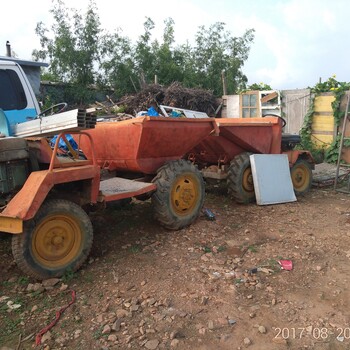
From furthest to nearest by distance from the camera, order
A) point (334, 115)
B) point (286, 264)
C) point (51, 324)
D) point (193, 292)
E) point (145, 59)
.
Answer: point (145, 59)
point (334, 115)
point (286, 264)
point (193, 292)
point (51, 324)

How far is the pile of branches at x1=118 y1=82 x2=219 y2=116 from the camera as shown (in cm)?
1248

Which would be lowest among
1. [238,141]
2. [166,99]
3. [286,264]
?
[286,264]

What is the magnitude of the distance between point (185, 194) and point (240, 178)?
155cm

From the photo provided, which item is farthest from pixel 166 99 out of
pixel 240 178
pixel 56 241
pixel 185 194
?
pixel 56 241

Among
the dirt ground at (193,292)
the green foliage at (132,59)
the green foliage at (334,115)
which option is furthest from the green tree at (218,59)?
the dirt ground at (193,292)

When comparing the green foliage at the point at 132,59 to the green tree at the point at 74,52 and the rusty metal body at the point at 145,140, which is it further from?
the rusty metal body at the point at 145,140

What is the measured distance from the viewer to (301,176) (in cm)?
707

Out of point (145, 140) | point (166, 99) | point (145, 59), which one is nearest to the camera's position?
point (145, 140)

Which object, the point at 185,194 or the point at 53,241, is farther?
the point at 185,194

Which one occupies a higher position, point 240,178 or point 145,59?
point 145,59

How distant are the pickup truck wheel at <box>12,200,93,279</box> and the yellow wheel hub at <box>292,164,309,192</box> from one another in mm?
4696

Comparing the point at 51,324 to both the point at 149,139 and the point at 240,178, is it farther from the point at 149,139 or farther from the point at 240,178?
the point at 240,178

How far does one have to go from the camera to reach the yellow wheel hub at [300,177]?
696 centimetres

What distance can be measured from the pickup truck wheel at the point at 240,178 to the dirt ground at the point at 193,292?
1125 mm
